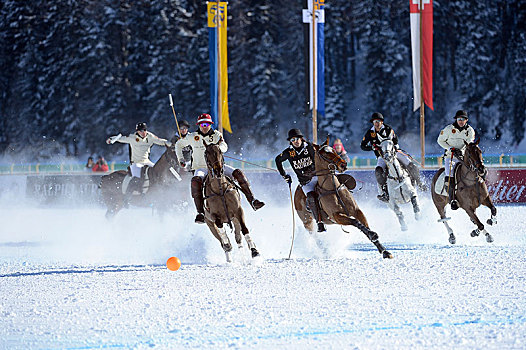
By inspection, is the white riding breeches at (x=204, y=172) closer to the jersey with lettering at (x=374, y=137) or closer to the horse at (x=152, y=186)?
the jersey with lettering at (x=374, y=137)

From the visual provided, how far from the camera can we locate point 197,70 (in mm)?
54438

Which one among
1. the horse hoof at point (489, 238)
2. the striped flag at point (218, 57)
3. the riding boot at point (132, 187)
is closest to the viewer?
the horse hoof at point (489, 238)

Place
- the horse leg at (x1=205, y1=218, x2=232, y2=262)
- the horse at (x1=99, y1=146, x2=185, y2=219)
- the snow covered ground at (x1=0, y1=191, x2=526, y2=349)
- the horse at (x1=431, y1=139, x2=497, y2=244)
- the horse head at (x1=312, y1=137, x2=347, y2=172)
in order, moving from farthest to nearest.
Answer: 1. the horse at (x1=99, y1=146, x2=185, y2=219)
2. the horse at (x1=431, y1=139, x2=497, y2=244)
3. the horse leg at (x1=205, y1=218, x2=232, y2=262)
4. the horse head at (x1=312, y1=137, x2=347, y2=172)
5. the snow covered ground at (x1=0, y1=191, x2=526, y2=349)

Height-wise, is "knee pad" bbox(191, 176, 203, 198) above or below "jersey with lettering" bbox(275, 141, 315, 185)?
below

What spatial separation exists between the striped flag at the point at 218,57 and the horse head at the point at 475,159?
1302cm

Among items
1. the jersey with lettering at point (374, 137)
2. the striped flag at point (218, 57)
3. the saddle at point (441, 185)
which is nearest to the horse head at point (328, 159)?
the jersey with lettering at point (374, 137)

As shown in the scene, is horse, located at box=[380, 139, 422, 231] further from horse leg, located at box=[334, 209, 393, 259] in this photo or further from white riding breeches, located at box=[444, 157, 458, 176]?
horse leg, located at box=[334, 209, 393, 259]

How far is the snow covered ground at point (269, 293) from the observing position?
6191 mm

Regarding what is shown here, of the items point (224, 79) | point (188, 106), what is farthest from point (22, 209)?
point (188, 106)

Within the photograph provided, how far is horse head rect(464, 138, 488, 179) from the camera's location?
12.9m

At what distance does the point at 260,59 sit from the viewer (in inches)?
2093

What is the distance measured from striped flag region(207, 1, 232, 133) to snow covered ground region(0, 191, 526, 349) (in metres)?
10.7

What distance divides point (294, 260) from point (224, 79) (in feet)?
49.4

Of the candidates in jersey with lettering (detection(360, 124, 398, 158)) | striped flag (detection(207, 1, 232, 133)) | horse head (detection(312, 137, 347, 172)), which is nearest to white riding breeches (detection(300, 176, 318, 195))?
horse head (detection(312, 137, 347, 172))
